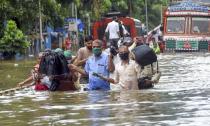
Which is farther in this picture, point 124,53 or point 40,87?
point 40,87

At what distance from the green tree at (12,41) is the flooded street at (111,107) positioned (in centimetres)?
1930

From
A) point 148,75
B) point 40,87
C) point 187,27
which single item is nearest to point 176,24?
point 187,27

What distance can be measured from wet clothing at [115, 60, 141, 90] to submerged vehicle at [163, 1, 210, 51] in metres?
26.5

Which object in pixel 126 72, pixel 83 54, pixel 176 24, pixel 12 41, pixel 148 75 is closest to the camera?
pixel 126 72

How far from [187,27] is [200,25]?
845 mm

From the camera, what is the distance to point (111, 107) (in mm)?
11625

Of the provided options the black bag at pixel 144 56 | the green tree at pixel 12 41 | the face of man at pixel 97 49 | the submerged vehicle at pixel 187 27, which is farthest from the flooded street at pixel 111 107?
the submerged vehicle at pixel 187 27

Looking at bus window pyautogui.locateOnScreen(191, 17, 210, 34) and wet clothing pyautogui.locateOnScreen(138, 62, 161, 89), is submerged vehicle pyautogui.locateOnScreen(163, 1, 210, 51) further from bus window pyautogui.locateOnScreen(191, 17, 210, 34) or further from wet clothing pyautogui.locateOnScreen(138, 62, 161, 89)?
wet clothing pyautogui.locateOnScreen(138, 62, 161, 89)

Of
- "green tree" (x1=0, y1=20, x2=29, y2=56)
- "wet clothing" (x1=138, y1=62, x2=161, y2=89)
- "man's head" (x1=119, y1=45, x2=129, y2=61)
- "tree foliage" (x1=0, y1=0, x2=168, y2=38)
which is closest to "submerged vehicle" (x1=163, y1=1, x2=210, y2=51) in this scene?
"tree foliage" (x1=0, y1=0, x2=168, y2=38)

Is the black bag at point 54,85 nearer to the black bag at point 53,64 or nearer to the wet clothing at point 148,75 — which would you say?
the black bag at point 53,64

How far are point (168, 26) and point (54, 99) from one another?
28.5 metres

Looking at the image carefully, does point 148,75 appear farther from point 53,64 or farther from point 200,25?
point 200,25

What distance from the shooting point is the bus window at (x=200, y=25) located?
41147mm

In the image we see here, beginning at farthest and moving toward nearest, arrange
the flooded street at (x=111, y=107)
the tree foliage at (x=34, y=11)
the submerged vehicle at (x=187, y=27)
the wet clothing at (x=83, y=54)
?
the submerged vehicle at (x=187, y=27)
the tree foliage at (x=34, y=11)
the wet clothing at (x=83, y=54)
the flooded street at (x=111, y=107)
